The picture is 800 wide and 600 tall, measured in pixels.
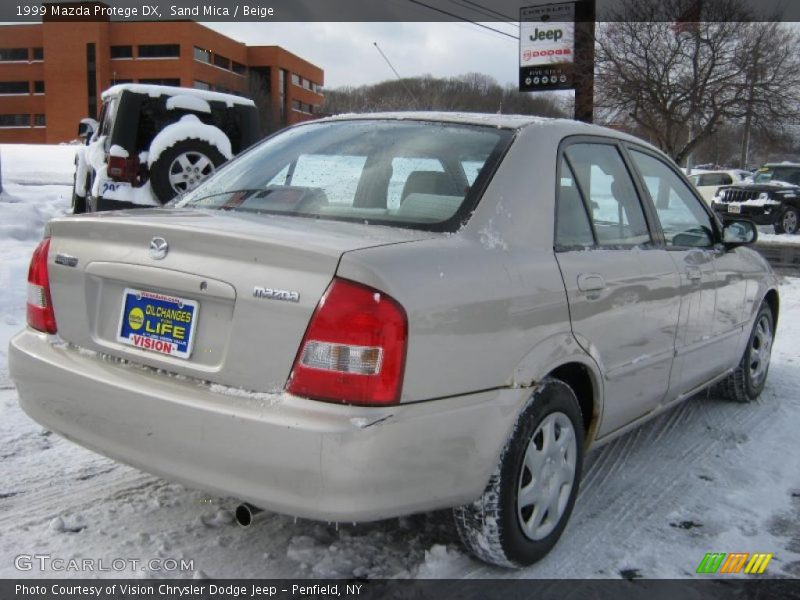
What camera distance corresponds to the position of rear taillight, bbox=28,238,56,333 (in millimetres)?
2762

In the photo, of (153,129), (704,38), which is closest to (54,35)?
(704,38)

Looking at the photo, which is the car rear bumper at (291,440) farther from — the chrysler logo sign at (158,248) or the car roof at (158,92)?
the car roof at (158,92)

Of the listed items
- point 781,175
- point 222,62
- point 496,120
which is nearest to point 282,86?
point 222,62

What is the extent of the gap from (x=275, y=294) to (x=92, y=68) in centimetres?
7053

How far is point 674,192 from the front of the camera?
412 centimetres

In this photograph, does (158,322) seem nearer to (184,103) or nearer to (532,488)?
(532,488)

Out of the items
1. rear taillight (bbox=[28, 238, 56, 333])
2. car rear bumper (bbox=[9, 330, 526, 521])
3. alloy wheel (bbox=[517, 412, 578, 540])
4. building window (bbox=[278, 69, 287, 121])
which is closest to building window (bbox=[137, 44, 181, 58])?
building window (bbox=[278, 69, 287, 121])

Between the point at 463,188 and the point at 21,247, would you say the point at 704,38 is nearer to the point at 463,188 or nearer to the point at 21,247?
the point at 21,247

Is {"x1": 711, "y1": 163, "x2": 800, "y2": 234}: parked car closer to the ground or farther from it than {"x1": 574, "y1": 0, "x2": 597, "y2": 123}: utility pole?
closer to the ground

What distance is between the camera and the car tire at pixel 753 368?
15.6 ft

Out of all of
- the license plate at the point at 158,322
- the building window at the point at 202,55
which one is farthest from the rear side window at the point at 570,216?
the building window at the point at 202,55

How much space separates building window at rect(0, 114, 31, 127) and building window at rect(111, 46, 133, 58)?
11.1 meters

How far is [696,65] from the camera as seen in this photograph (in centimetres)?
2066

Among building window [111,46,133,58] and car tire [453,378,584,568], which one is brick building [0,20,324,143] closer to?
building window [111,46,133,58]
